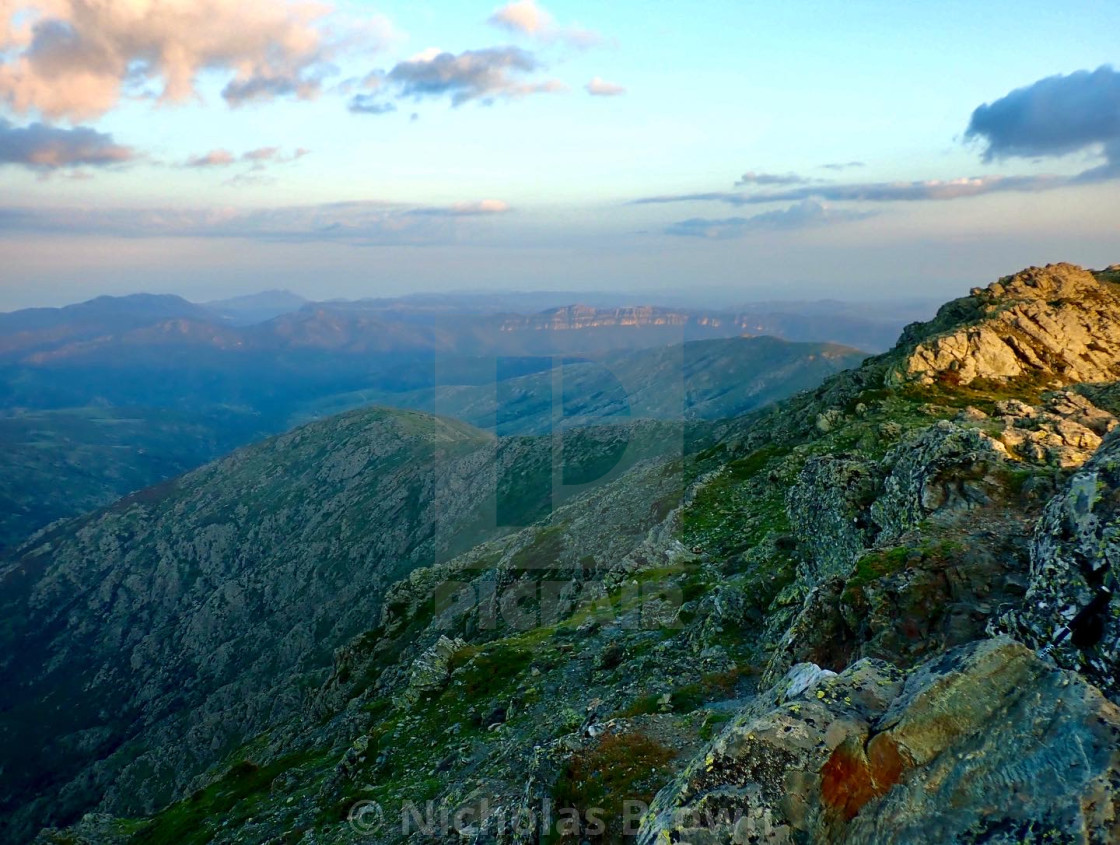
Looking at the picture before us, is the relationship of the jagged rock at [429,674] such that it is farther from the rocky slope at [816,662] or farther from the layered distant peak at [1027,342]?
the layered distant peak at [1027,342]

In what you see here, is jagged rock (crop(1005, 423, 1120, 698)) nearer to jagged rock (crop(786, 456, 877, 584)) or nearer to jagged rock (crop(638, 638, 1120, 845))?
jagged rock (crop(638, 638, 1120, 845))

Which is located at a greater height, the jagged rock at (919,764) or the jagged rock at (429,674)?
the jagged rock at (919,764)

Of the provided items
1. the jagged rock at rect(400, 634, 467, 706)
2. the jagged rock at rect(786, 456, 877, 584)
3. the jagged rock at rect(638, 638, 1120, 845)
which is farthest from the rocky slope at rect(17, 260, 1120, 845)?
the jagged rock at rect(400, 634, 467, 706)

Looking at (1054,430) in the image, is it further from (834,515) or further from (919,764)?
(919,764)

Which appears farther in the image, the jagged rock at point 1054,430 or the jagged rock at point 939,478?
the jagged rock at point 1054,430

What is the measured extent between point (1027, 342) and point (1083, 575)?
2962 inches

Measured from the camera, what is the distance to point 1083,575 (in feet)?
55.1

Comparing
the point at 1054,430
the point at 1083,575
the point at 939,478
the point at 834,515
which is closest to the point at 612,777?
the point at 1083,575

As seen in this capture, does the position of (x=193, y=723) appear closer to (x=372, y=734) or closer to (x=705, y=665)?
(x=372, y=734)

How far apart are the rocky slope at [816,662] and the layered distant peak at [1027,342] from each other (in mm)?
378

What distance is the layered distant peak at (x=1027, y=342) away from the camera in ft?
241

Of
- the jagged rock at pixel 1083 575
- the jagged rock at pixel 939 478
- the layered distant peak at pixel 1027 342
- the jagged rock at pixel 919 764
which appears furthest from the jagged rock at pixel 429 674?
the layered distant peak at pixel 1027 342

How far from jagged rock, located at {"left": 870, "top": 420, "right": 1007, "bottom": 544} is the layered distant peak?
42757 mm

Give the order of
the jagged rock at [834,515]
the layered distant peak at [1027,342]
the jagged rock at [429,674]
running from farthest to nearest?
the layered distant peak at [1027,342] < the jagged rock at [429,674] < the jagged rock at [834,515]
